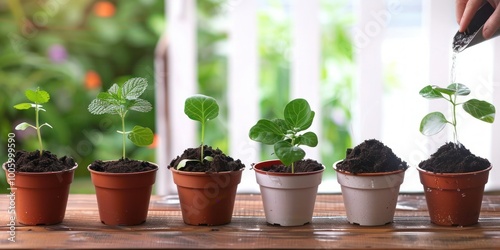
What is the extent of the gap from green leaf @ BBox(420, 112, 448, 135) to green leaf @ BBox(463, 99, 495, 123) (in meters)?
0.06

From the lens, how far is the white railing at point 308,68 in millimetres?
2883

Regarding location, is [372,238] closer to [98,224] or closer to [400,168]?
[400,168]

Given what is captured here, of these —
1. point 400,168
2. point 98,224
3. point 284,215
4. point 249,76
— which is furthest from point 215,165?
point 249,76

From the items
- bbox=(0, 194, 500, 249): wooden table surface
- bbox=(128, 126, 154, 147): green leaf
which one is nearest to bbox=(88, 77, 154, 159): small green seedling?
bbox=(128, 126, 154, 147): green leaf

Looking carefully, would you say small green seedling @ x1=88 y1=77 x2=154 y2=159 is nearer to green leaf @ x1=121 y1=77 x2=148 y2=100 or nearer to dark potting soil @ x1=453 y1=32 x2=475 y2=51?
green leaf @ x1=121 y1=77 x2=148 y2=100

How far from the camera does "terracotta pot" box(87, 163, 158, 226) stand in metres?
1.68

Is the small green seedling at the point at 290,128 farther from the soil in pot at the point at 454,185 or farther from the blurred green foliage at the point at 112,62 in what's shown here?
the blurred green foliage at the point at 112,62

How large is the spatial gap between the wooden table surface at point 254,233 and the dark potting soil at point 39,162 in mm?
134

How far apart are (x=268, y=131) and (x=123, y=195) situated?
36 cm

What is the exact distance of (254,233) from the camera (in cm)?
163

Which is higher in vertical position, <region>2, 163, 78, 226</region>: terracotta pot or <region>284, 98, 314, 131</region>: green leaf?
<region>284, 98, 314, 131</region>: green leaf

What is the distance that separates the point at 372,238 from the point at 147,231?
0.50 metres

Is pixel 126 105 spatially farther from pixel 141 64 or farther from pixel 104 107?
pixel 141 64

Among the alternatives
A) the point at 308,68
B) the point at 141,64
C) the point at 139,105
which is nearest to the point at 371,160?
the point at 139,105
